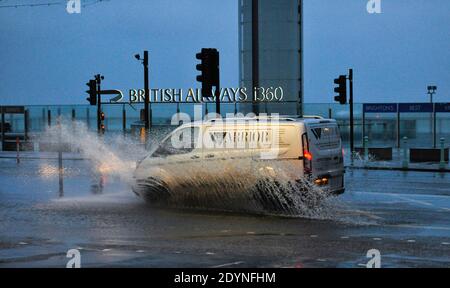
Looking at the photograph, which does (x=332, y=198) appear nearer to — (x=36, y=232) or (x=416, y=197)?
(x=416, y=197)

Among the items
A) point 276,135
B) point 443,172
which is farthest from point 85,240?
point 443,172

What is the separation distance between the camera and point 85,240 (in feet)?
42.4

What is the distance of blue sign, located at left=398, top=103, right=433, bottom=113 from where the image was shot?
41.2m

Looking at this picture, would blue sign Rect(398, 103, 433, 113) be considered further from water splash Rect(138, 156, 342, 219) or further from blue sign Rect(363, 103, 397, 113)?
water splash Rect(138, 156, 342, 219)

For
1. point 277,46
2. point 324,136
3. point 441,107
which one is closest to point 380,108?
point 441,107

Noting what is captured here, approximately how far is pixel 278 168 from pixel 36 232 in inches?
195

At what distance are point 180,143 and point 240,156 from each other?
171 centimetres

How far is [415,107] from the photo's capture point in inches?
1629

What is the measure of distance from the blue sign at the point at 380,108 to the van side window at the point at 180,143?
2498cm

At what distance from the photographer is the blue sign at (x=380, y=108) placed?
41.6 metres

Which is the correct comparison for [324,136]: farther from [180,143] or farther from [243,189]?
[180,143]

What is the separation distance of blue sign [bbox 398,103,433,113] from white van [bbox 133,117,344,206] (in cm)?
2389

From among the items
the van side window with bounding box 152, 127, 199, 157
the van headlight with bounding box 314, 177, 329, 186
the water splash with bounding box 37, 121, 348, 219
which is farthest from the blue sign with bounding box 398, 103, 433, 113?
the van headlight with bounding box 314, 177, 329, 186

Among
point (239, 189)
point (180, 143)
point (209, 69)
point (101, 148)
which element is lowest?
point (101, 148)
